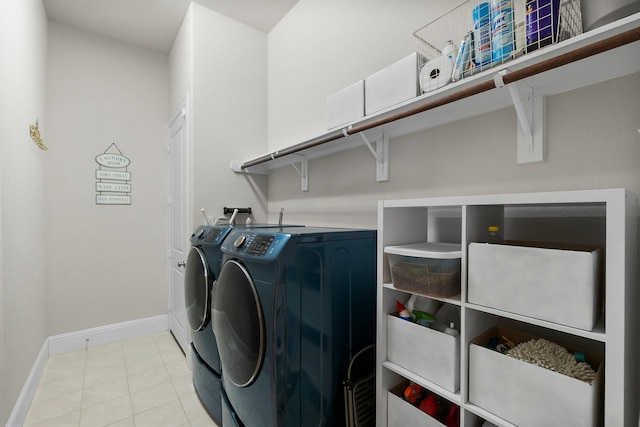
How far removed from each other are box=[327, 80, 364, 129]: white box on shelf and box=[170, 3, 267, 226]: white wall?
4.01ft

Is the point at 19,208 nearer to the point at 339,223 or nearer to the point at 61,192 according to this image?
the point at 61,192

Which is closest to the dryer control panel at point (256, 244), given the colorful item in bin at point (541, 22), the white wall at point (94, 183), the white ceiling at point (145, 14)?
the colorful item in bin at point (541, 22)

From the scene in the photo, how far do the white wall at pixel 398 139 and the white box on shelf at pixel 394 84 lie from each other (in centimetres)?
26

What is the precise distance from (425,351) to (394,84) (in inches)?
43.6

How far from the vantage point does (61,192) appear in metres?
2.72

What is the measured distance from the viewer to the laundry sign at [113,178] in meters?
2.88

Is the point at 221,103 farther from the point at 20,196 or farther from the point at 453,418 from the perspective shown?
the point at 453,418

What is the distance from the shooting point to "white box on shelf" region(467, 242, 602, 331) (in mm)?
739

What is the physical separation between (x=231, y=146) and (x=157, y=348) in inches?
76.9

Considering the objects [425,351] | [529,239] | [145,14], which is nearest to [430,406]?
[425,351]

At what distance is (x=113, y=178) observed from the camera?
116 inches

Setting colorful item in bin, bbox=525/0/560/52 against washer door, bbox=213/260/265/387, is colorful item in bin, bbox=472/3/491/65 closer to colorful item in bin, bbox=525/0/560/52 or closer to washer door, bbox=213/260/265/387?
colorful item in bin, bbox=525/0/560/52

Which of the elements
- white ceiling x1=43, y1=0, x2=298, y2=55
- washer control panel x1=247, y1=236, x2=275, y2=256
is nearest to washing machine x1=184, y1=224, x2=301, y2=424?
washer control panel x1=247, y1=236, x2=275, y2=256

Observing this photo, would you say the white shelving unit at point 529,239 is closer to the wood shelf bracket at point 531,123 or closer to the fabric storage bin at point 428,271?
the fabric storage bin at point 428,271
